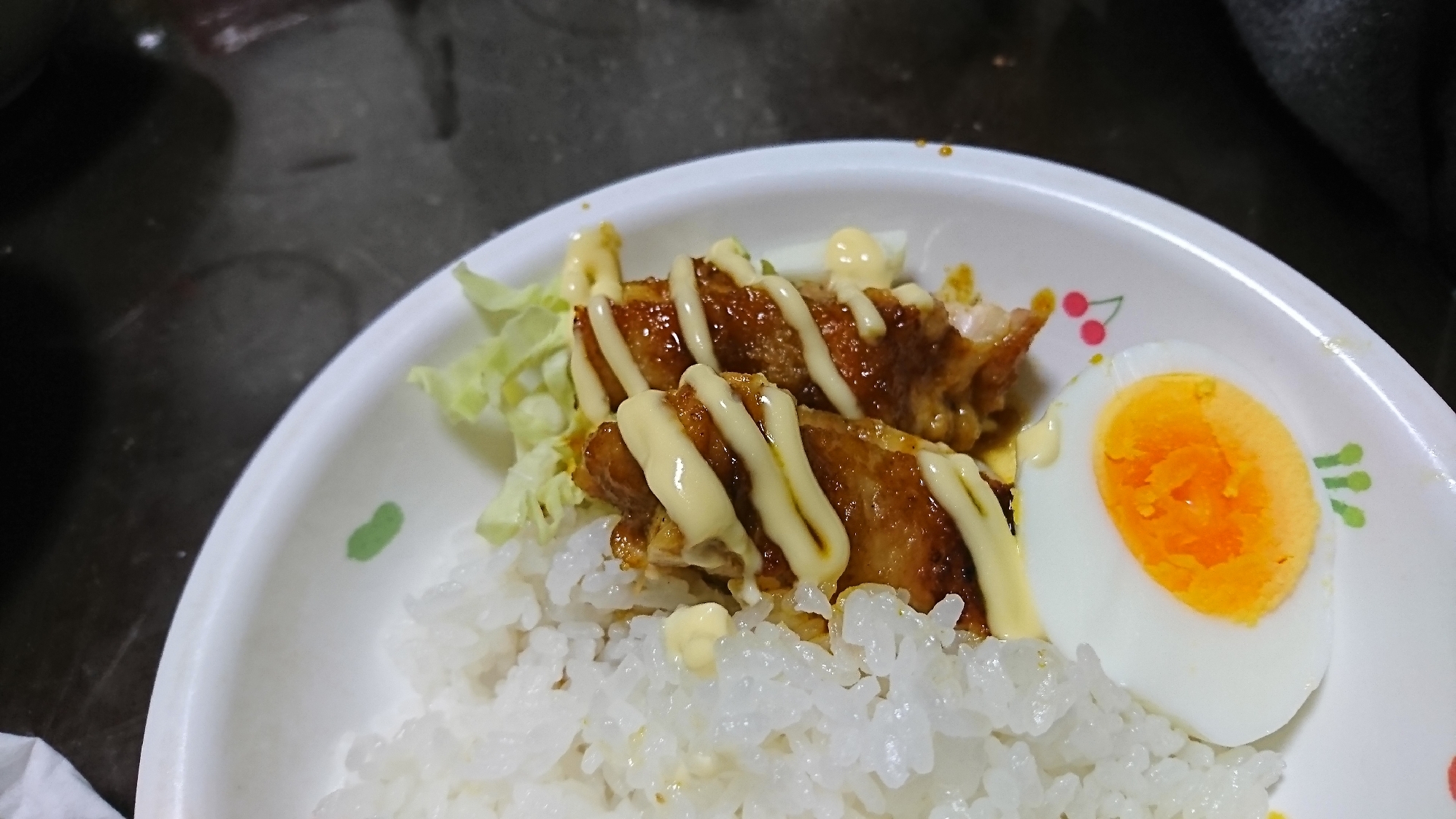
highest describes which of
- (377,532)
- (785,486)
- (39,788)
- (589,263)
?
(785,486)

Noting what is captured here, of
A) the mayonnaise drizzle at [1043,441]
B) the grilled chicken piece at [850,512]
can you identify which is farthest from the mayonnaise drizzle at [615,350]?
the mayonnaise drizzle at [1043,441]

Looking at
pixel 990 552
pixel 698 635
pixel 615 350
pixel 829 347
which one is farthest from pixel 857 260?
pixel 698 635

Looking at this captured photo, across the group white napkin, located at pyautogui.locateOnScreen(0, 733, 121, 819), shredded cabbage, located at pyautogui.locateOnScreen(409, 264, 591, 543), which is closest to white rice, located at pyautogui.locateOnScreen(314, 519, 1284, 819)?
shredded cabbage, located at pyautogui.locateOnScreen(409, 264, 591, 543)

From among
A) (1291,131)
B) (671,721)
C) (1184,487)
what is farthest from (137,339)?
(1291,131)

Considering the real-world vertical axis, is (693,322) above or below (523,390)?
above

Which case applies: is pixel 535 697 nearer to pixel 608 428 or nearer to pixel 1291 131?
pixel 608 428

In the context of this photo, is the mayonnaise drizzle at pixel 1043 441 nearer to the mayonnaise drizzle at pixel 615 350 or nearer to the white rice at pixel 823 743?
the white rice at pixel 823 743

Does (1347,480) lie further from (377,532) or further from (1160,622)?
(377,532)
